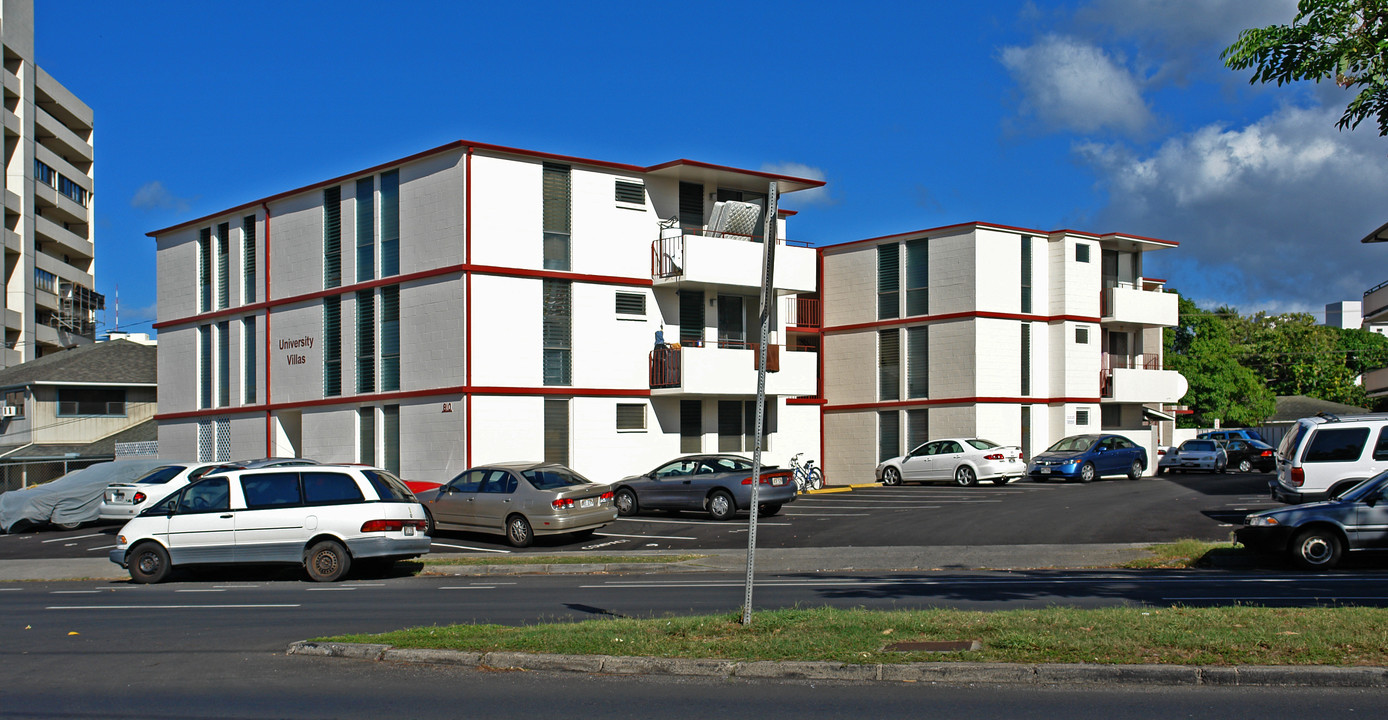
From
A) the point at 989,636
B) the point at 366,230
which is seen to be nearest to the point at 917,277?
the point at 366,230

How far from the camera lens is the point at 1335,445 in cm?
2050

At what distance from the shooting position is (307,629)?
11.5m

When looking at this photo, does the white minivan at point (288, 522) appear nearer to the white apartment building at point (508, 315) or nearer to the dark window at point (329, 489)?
the dark window at point (329, 489)

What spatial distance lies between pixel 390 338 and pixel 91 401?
23817mm

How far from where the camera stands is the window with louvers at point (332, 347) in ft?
112

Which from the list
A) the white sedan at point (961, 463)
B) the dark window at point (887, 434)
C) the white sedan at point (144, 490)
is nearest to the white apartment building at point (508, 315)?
the white sedan at point (961, 463)

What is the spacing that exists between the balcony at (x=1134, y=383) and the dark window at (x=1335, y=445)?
74.4 feet

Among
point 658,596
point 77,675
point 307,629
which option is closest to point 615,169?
point 658,596

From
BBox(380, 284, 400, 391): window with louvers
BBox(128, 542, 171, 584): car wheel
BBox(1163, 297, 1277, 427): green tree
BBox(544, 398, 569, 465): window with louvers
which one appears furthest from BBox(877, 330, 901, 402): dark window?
BBox(1163, 297, 1277, 427): green tree

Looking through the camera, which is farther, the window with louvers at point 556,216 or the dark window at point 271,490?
the window with louvers at point 556,216

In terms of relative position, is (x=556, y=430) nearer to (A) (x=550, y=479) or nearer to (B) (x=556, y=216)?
(B) (x=556, y=216)

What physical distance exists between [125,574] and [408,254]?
13.9m

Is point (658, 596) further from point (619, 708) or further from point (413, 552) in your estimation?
point (619, 708)

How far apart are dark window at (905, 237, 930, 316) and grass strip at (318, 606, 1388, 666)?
3079 cm
